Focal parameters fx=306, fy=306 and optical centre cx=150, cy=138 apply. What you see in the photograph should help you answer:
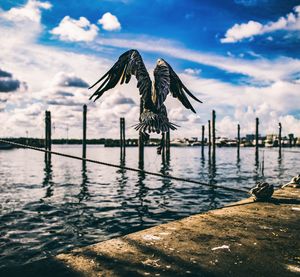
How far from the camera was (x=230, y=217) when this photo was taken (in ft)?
21.7

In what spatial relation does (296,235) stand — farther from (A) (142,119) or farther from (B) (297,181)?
(B) (297,181)

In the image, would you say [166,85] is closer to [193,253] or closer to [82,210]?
[193,253]

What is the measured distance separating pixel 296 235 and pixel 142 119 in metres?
3.38

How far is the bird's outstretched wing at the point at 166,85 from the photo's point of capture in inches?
184

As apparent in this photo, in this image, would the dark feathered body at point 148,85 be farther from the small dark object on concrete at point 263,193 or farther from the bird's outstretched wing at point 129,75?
the small dark object on concrete at point 263,193

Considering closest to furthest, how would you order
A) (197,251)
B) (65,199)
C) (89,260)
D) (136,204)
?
(89,260), (197,251), (136,204), (65,199)

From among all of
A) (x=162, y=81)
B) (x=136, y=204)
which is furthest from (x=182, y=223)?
(x=136, y=204)

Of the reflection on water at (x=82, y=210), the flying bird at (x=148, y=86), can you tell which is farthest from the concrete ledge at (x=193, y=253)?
the reflection on water at (x=82, y=210)

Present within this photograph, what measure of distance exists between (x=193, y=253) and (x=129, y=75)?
9.75ft

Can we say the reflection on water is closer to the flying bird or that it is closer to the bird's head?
the flying bird

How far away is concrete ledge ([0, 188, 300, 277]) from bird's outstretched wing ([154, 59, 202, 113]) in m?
2.14

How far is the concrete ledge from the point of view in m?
3.74

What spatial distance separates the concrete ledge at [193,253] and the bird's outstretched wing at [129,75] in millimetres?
2140

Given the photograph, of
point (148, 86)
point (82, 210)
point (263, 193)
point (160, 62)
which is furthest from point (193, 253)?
point (82, 210)
